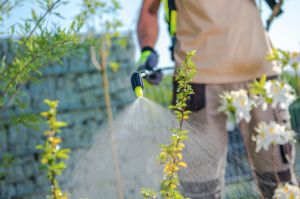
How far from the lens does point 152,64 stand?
1.59m

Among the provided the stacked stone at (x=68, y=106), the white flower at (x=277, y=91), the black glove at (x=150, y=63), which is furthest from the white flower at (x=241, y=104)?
the stacked stone at (x=68, y=106)

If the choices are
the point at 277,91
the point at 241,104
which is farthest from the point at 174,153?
the point at 277,91

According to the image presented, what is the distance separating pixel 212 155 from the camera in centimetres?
138

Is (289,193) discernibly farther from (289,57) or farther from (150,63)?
(150,63)

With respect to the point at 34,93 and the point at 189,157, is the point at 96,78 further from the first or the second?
the point at 189,157

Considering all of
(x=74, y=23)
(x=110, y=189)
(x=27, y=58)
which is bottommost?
(x=110, y=189)

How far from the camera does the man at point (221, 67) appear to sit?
4.40ft

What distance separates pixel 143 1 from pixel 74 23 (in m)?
0.76

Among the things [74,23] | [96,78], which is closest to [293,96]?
[74,23]

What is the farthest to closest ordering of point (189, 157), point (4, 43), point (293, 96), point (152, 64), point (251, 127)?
point (4, 43) < point (152, 64) < point (251, 127) < point (189, 157) < point (293, 96)

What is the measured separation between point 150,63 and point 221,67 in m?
0.47

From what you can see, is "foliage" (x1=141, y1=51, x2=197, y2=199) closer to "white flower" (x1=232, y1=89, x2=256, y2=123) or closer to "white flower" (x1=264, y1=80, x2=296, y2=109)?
"white flower" (x1=232, y1=89, x2=256, y2=123)

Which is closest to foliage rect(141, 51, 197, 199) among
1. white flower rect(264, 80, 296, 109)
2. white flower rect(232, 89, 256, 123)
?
white flower rect(232, 89, 256, 123)

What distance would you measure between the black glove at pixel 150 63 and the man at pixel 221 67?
8.6 inches
